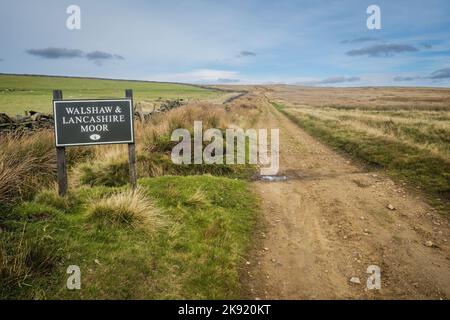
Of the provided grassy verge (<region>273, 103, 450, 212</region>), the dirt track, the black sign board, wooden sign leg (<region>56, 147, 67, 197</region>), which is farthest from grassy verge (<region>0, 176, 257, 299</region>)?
grassy verge (<region>273, 103, 450, 212</region>)

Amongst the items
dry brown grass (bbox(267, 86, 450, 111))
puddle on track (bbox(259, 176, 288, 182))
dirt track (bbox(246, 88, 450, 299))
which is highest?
dry brown grass (bbox(267, 86, 450, 111))

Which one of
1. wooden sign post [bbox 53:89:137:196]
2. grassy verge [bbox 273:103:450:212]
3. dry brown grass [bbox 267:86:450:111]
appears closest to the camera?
wooden sign post [bbox 53:89:137:196]

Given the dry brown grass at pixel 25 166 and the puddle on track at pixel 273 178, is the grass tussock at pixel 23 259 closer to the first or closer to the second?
the dry brown grass at pixel 25 166

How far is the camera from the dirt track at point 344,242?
444cm

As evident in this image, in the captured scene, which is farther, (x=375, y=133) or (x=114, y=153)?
(x=375, y=133)

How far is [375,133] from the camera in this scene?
1486 cm

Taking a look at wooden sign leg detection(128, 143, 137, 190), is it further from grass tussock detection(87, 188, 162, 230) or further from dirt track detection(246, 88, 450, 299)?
dirt track detection(246, 88, 450, 299)

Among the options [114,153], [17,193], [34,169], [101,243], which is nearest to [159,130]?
[114,153]

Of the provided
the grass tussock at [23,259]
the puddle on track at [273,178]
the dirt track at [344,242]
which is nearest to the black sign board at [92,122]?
the grass tussock at [23,259]

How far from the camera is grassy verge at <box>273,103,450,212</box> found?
8.20 metres

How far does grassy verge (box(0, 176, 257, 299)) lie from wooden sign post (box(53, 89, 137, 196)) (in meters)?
1.00
